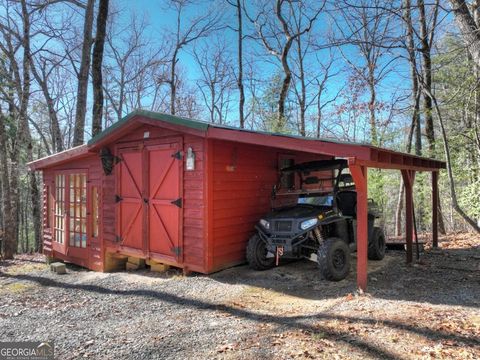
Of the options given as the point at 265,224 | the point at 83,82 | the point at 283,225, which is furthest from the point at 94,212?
the point at 83,82

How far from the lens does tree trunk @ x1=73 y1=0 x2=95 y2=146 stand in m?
11.2

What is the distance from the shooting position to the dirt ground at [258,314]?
10.7 ft

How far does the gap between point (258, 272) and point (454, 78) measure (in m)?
7.16

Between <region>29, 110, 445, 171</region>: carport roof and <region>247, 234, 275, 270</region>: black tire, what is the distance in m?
1.83

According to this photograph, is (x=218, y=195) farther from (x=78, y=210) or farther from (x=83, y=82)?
(x=83, y=82)

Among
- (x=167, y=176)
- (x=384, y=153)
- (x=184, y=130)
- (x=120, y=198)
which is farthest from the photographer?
(x=120, y=198)

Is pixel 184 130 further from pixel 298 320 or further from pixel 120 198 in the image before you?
pixel 298 320

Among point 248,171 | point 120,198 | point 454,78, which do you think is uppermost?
point 454,78

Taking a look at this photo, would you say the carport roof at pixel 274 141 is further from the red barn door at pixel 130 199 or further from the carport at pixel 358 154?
the red barn door at pixel 130 199

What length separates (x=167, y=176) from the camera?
6.50 meters

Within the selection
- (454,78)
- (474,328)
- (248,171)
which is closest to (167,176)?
(248,171)

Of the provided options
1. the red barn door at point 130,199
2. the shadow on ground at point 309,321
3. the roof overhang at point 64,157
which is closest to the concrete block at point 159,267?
the red barn door at point 130,199

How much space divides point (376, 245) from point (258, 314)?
3.69 m

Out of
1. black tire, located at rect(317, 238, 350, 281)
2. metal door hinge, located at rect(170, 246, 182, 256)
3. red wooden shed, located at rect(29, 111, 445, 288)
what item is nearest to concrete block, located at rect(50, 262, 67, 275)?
red wooden shed, located at rect(29, 111, 445, 288)
